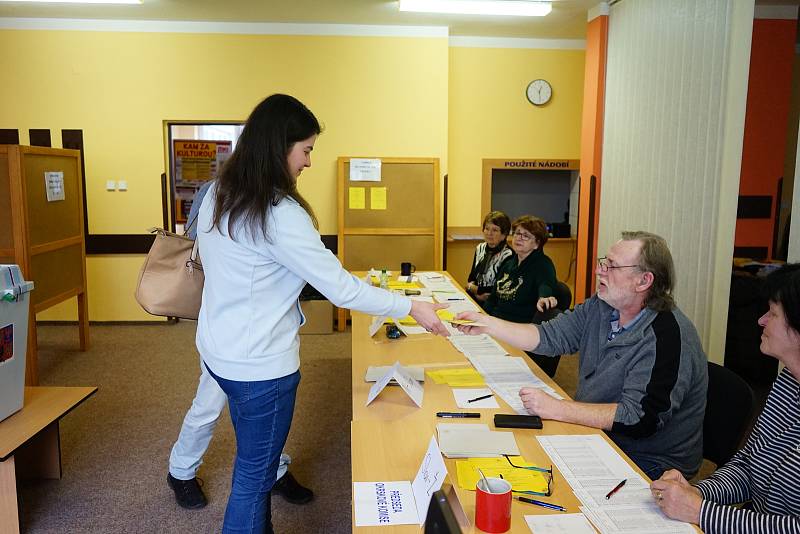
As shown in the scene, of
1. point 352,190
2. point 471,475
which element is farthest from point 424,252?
point 471,475

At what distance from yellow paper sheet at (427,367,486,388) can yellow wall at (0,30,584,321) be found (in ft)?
12.9

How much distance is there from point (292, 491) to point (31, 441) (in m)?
1.04

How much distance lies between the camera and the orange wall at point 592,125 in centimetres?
494

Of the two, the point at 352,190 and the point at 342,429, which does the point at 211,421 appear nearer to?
the point at 342,429

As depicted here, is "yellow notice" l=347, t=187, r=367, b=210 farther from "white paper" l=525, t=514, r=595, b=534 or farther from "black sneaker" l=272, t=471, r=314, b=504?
"white paper" l=525, t=514, r=595, b=534

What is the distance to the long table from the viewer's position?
143 centimetres

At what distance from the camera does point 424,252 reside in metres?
6.08

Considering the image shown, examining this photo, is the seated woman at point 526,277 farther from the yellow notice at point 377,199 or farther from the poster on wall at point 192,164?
the poster on wall at point 192,164

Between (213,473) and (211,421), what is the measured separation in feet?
2.00

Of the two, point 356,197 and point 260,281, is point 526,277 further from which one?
point 356,197

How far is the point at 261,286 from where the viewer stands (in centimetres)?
176

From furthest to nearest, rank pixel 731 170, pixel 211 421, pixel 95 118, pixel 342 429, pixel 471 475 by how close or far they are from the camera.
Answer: pixel 95 118
pixel 342 429
pixel 731 170
pixel 211 421
pixel 471 475

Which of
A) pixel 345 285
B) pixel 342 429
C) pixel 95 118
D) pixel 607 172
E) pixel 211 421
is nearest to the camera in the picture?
pixel 345 285

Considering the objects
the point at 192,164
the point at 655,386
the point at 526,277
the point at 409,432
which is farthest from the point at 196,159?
the point at 655,386
